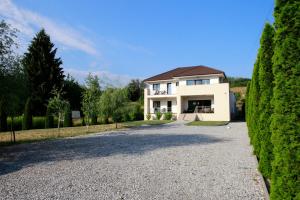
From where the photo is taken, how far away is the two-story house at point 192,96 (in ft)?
98.9

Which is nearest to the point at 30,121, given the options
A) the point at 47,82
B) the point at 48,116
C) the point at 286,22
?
the point at 48,116

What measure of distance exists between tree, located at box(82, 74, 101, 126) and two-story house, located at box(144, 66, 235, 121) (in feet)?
42.9

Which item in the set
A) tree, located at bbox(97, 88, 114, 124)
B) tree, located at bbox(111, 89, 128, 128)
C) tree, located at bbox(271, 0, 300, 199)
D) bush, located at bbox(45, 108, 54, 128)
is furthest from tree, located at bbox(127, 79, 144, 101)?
tree, located at bbox(271, 0, 300, 199)

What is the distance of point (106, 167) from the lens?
7852mm

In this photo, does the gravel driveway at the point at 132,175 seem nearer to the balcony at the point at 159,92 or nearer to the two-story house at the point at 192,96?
the two-story house at the point at 192,96

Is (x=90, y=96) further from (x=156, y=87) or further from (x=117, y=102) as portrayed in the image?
(x=156, y=87)

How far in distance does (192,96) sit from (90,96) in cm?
1613

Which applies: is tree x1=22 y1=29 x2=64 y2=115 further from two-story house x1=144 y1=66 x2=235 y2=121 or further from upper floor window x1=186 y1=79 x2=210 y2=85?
upper floor window x1=186 y1=79 x2=210 y2=85

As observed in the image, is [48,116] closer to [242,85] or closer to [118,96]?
[118,96]

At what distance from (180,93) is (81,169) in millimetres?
25824

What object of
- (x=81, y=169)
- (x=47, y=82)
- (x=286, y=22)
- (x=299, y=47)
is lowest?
(x=81, y=169)

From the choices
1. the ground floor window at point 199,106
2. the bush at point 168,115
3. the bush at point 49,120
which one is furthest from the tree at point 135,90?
the bush at point 49,120

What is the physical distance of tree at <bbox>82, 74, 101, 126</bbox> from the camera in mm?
21625

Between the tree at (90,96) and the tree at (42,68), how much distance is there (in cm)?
1758
